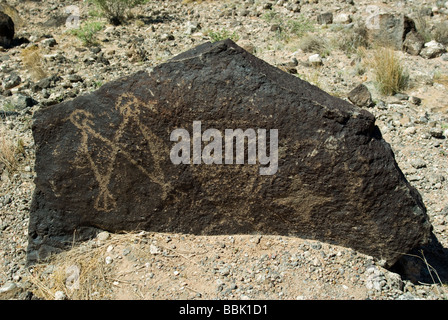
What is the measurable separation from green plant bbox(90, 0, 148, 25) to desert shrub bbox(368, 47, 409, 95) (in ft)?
14.0

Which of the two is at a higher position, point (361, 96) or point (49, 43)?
point (49, 43)

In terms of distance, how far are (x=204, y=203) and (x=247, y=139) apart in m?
0.56

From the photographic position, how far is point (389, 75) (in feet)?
18.9

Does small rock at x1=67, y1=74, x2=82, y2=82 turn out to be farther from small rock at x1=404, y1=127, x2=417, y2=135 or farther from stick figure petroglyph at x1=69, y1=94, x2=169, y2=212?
small rock at x1=404, y1=127, x2=417, y2=135

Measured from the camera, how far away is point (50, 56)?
6.88 meters

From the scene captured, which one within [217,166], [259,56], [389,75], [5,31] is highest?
[217,166]

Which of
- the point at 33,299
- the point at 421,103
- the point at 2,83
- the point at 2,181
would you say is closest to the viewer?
the point at 33,299

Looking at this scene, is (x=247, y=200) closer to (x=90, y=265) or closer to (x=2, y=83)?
(x=90, y=265)

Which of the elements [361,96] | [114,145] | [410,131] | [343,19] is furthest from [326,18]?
[114,145]

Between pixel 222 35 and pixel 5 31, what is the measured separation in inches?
133

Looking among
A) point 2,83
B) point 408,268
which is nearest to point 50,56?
point 2,83

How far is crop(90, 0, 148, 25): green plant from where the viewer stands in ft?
26.1

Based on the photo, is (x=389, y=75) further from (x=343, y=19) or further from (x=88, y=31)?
(x=88, y=31)

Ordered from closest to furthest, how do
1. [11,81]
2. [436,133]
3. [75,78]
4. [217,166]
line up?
[217,166] → [436,133] → [75,78] → [11,81]
